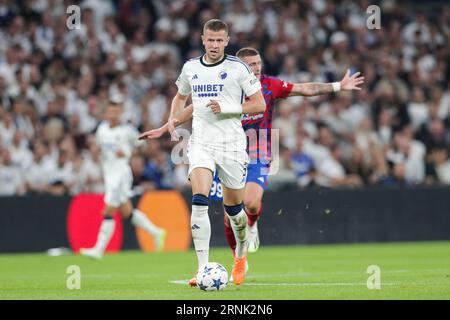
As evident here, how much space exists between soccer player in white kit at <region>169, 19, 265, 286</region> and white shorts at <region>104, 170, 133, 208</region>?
693 cm

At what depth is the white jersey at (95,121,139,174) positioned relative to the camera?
17734 mm

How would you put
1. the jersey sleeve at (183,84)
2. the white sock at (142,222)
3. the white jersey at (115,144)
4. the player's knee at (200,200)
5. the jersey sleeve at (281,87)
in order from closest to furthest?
the player's knee at (200,200)
the jersey sleeve at (183,84)
the jersey sleeve at (281,87)
the white jersey at (115,144)
the white sock at (142,222)

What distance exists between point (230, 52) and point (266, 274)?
9745 millimetres

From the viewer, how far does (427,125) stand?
22391 mm

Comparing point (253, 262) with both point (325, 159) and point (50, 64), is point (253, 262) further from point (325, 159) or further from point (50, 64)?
point (50, 64)

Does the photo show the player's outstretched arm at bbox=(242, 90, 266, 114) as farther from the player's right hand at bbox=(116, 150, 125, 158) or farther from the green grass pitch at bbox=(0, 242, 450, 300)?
the player's right hand at bbox=(116, 150, 125, 158)

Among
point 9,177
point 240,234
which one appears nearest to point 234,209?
point 240,234

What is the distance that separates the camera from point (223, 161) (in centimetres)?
1071

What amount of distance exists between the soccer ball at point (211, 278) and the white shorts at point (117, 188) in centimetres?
767

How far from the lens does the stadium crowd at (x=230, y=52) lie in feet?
65.3

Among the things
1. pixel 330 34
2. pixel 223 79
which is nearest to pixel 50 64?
pixel 330 34

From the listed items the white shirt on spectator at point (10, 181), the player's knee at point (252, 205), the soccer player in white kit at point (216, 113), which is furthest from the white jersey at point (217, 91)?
the white shirt on spectator at point (10, 181)

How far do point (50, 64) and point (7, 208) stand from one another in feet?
12.1

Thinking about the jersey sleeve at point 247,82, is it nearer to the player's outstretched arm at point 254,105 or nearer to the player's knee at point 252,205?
the player's outstretched arm at point 254,105
